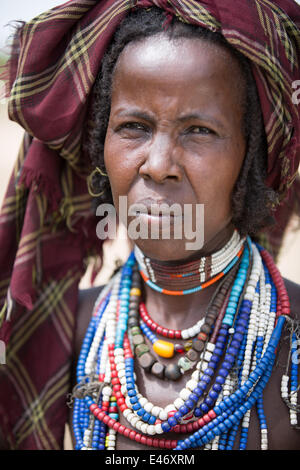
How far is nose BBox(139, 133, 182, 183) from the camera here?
4.74ft

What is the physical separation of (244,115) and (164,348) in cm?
79

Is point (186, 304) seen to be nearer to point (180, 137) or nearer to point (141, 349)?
point (141, 349)

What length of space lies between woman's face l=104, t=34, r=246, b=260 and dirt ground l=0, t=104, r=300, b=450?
57 cm

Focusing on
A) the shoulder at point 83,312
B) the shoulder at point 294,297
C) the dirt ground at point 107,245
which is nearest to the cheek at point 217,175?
the shoulder at point 294,297

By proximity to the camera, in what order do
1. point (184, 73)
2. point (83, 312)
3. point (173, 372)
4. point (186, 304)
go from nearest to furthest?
1. point (184, 73)
2. point (173, 372)
3. point (186, 304)
4. point (83, 312)

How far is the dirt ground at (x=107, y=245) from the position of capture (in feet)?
7.07

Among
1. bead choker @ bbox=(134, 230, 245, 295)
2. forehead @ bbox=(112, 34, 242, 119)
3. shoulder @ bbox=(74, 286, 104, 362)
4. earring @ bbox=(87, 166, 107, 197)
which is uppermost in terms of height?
forehead @ bbox=(112, 34, 242, 119)

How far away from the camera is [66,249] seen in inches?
81.2

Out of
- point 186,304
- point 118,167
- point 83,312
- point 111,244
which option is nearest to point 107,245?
point 111,244

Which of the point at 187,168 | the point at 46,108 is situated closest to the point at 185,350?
the point at 187,168

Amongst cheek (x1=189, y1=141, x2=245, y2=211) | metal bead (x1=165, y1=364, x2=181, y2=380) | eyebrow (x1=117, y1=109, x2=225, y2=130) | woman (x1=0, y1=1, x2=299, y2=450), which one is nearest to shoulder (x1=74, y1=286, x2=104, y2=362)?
woman (x1=0, y1=1, x2=299, y2=450)

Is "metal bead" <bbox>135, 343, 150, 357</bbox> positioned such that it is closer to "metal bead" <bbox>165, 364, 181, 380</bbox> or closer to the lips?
"metal bead" <bbox>165, 364, 181, 380</bbox>

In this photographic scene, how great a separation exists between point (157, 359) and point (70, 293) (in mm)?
495

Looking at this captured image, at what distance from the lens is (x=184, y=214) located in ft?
4.94
